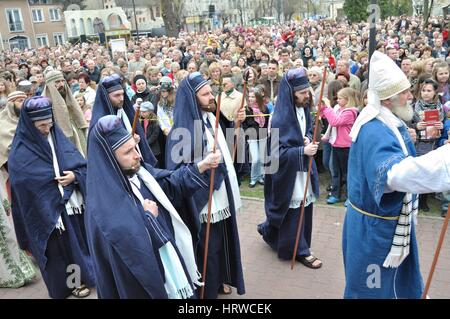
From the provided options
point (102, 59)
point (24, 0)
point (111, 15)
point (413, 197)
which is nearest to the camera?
point (413, 197)

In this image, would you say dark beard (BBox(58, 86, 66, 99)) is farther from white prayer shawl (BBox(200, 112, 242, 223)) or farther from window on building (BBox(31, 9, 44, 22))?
window on building (BBox(31, 9, 44, 22))

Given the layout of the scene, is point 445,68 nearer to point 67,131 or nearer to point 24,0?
point 67,131

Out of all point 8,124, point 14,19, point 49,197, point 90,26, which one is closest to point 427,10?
point 8,124

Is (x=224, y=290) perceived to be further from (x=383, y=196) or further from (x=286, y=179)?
(x=383, y=196)

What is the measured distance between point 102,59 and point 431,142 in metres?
12.8

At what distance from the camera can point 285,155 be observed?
15.8 feet

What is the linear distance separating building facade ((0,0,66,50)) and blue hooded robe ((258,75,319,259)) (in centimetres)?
4836

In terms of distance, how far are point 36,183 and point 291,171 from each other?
8.82 ft

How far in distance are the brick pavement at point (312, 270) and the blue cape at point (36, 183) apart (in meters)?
0.86

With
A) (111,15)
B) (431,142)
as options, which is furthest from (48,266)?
(111,15)

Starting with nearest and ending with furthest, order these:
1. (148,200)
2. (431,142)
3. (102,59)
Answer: (148,200) < (431,142) < (102,59)

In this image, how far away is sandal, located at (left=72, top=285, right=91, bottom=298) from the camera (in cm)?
477

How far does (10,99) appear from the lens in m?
5.91

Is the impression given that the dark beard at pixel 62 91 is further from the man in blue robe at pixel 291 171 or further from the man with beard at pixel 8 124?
the man in blue robe at pixel 291 171
